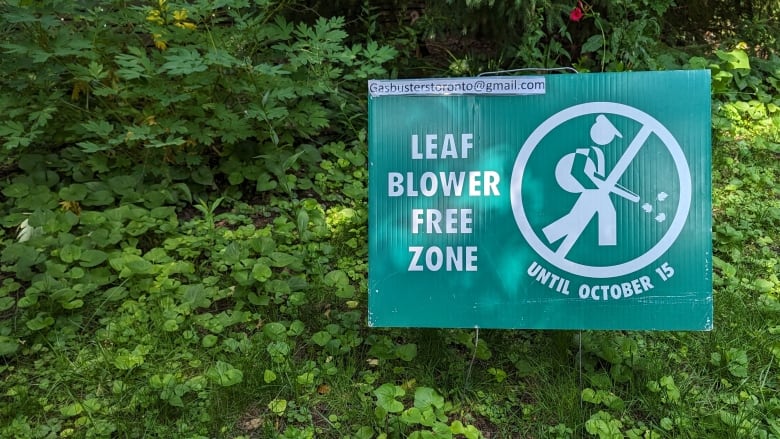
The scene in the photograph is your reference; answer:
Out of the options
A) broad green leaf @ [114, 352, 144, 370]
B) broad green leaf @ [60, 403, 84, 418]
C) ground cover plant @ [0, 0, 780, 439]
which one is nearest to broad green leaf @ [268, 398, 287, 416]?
ground cover plant @ [0, 0, 780, 439]

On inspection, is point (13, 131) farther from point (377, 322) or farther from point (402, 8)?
point (402, 8)

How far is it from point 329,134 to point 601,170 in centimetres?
253

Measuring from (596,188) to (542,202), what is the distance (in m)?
0.19

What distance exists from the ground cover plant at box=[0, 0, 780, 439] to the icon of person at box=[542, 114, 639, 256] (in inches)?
21.6

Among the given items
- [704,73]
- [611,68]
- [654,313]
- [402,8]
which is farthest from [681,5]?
[654,313]

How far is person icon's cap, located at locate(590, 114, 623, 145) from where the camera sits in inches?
84.4

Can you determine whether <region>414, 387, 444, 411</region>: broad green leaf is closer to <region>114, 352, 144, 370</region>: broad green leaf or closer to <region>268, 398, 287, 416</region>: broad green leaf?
<region>268, 398, 287, 416</region>: broad green leaf

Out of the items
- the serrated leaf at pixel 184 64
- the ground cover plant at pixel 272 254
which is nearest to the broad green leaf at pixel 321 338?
the ground cover plant at pixel 272 254

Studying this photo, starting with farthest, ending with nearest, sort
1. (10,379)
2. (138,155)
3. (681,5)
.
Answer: (681,5) < (138,155) < (10,379)

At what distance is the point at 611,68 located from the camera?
13.7 feet

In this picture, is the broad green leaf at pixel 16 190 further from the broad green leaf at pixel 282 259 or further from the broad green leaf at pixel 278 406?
the broad green leaf at pixel 278 406

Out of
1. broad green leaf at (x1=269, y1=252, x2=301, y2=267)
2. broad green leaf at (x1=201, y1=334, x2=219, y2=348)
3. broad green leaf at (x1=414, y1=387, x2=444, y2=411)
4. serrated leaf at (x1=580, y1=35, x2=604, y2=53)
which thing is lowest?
broad green leaf at (x1=414, y1=387, x2=444, y2=411)

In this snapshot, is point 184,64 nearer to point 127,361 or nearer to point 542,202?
point 127,361

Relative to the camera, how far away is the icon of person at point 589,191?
2.14m
